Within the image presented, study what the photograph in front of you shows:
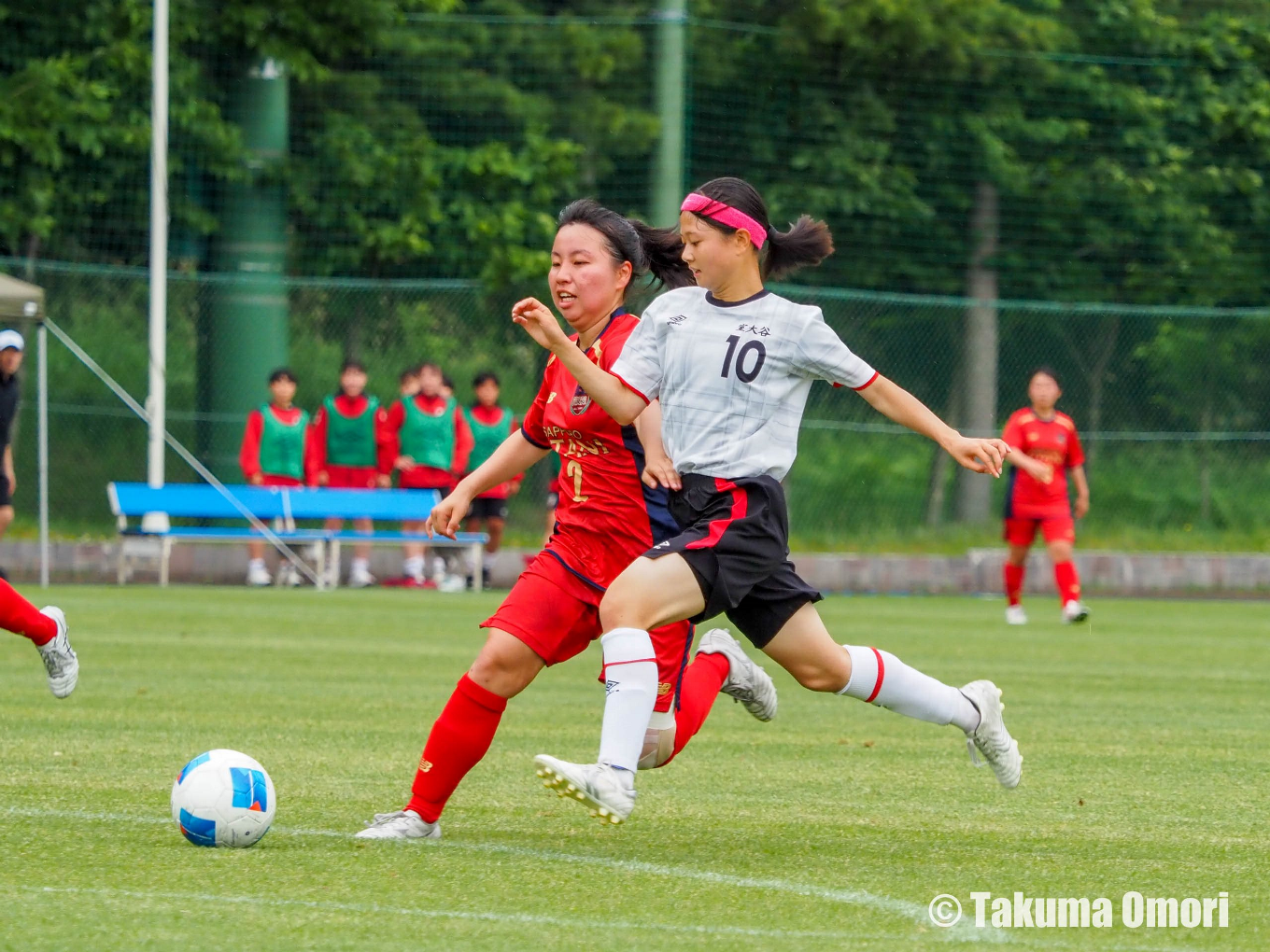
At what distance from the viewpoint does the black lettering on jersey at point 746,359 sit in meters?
5.27

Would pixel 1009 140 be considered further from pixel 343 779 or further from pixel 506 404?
pixel 343 779

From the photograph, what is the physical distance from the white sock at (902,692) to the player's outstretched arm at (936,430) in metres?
0.64

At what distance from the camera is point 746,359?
5.28 m

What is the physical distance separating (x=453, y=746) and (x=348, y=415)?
13.4 m

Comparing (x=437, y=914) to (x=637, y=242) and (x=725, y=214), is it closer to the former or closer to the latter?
(x=725, y=214)

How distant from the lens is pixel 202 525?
18625mm

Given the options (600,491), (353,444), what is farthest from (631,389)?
(353,444)

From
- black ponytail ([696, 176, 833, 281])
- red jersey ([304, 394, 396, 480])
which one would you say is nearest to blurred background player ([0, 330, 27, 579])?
red jersey ([304, 394, 396, 480])

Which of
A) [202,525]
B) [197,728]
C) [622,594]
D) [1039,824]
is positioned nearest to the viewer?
[622,594]

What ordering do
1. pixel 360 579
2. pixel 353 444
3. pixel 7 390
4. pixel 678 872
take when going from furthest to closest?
pixel 353 444
pixel 360 579
pixel 7 390
pixel 678 872

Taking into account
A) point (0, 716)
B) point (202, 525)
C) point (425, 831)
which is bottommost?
point (202, 525)

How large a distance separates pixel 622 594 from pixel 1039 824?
1626mm

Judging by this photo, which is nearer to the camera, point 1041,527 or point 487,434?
point 1041,527

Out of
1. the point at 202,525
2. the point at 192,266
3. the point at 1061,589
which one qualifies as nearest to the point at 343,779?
the point at 1061,589
